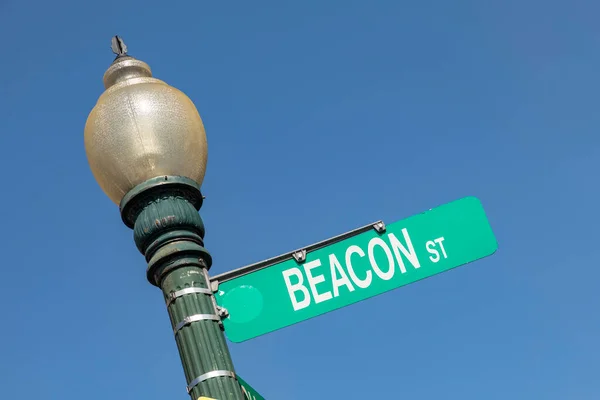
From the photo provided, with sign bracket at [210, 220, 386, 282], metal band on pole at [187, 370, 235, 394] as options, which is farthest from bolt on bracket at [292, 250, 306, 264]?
metal band on pole at [187, 370, 235, 394]

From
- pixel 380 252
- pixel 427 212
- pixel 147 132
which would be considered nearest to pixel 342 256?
pixel 380 252

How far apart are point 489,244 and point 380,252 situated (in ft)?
1.59

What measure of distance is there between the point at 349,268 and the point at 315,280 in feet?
0.53

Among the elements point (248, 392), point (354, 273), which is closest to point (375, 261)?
point (354, 273)

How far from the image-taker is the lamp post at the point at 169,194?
3539mm

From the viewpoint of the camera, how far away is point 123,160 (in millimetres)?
3930

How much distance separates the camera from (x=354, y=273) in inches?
155

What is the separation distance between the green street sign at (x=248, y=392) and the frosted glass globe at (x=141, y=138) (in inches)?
37.6

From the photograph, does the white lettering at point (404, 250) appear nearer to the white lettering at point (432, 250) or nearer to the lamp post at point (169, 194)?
the white lettering at point (432, 250)

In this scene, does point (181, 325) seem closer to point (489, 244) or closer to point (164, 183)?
point (164, 183)

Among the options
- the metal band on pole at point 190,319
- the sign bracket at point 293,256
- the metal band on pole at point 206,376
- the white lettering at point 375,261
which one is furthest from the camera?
the white lettering at point 375,261

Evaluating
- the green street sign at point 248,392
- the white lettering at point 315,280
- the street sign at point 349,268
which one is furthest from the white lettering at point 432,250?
the green street sign at point 248,392

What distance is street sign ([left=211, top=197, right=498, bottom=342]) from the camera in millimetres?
3807

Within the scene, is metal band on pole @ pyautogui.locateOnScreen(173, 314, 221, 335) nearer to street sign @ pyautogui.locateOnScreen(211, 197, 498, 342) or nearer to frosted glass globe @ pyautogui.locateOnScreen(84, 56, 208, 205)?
street sign @ pyautogui.locateOnScreen(211, 197, 498, 342)
